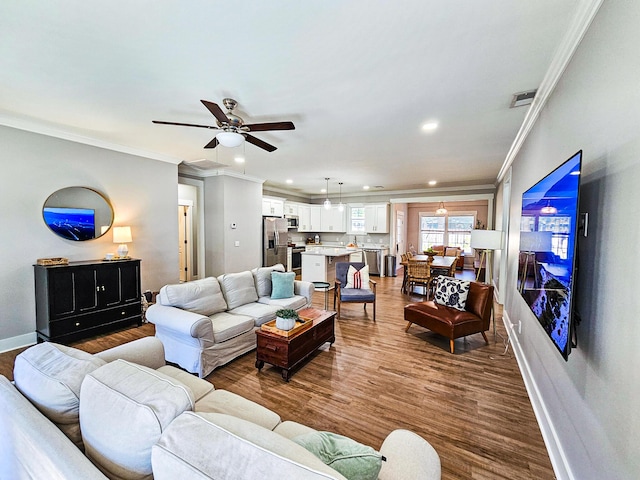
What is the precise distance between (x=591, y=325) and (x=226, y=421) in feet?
5.73

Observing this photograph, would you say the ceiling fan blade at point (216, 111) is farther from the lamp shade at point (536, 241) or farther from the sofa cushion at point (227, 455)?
the lamp shade at point (536, 241)

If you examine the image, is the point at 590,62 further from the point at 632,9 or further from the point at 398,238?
the point at 398,238

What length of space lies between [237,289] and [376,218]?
5.92 metres

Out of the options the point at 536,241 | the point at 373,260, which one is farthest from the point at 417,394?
the point at 373,260

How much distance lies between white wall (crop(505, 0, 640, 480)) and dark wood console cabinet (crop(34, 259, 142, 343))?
4.86 metres

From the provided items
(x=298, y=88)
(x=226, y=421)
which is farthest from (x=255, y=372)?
(x=298, y=88)

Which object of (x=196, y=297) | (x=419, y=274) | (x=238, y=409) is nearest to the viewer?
→ (x=238, y=409)

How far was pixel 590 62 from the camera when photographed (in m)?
1.59

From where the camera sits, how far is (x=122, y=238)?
13.6 ft

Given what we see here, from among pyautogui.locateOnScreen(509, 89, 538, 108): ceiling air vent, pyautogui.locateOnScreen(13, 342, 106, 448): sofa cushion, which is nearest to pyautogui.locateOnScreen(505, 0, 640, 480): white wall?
pyautogui.locateOnScreen(509, 89, 538, 108): ceiling air vent

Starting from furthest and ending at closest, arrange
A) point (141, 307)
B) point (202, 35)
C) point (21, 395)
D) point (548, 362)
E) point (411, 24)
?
1. point (141, 307)
2. point (548, 362)
3. point (202, 35)
4. point (411, 24)
5. point (21, 395)

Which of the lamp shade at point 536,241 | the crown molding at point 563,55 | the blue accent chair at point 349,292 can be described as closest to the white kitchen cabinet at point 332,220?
the blue accent chair at point 349,292

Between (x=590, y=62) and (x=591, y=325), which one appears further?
(x=590, y=62)

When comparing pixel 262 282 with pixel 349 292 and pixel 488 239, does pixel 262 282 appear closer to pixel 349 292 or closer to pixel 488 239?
pixel 349 292
